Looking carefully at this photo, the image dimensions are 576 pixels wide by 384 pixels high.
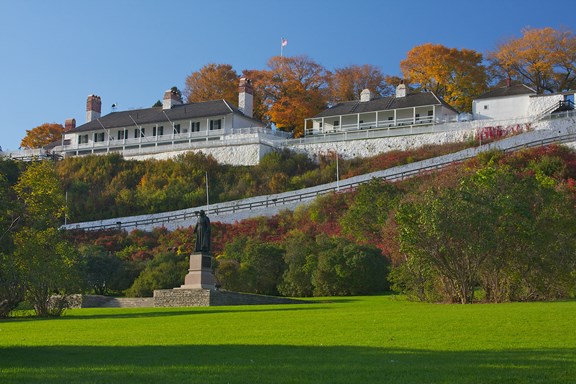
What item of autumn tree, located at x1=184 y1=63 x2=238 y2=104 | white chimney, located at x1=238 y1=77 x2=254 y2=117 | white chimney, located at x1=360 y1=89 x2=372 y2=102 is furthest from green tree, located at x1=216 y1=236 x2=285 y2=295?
autumn tree, located at x1=184 y1=63 x2=238 y2=104

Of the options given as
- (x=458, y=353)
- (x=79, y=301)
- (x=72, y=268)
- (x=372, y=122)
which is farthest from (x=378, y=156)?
(x=458, y=353)

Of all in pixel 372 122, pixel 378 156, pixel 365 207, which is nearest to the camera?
pixel 365 207

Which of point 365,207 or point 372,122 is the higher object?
point 372,122

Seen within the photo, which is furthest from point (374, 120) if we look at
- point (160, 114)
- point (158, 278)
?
point (158, 278)

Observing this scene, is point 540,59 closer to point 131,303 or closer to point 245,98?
point 245,98

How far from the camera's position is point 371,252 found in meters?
35.3

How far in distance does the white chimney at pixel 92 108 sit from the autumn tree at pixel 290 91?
60.0 feet

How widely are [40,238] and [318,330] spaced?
13223 mm

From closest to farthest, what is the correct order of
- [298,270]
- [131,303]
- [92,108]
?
1. [131,303]
2. [298,270]
3. [92,108]

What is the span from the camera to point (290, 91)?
75.9m

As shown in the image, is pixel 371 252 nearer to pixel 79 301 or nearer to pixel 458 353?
pixel 79 301

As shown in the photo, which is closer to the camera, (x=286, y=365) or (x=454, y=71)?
(x=286, y=365)

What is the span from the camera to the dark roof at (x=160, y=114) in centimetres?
7056

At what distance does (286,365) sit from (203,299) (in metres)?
19.6
